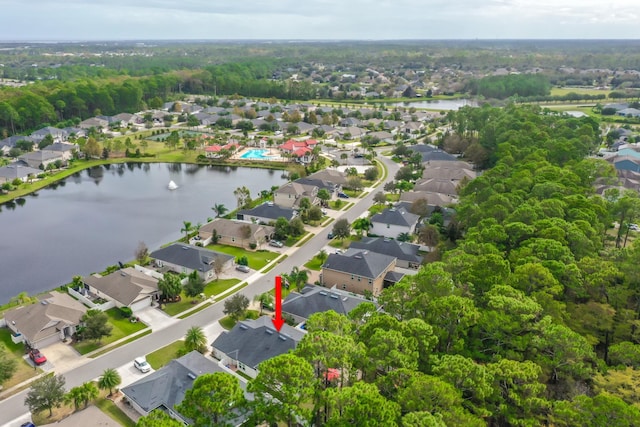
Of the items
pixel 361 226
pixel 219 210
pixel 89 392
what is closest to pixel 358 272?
pixel 361 226

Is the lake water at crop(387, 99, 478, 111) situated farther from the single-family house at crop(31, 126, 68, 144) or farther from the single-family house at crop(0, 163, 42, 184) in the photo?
the single-family house at crop(0, 163, 42, 184)

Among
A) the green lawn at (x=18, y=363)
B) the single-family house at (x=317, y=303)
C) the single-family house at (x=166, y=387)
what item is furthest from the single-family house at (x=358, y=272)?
the green lawn at (x=18, y=363)

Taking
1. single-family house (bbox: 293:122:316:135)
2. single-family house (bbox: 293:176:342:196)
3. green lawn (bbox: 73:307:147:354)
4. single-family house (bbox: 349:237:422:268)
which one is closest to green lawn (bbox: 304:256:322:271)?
single-family house (bbox: 349:237:422:268)

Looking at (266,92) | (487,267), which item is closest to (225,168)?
(487,267)

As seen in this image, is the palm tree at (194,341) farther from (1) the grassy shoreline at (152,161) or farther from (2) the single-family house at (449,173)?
(1) the grassy shoreline at (152,161)

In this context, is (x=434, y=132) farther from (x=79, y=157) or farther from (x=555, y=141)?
(x=79, y=157)

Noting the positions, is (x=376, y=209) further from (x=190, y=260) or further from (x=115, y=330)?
(x=115, y=330)

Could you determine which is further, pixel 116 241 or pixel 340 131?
pixel 340 131
